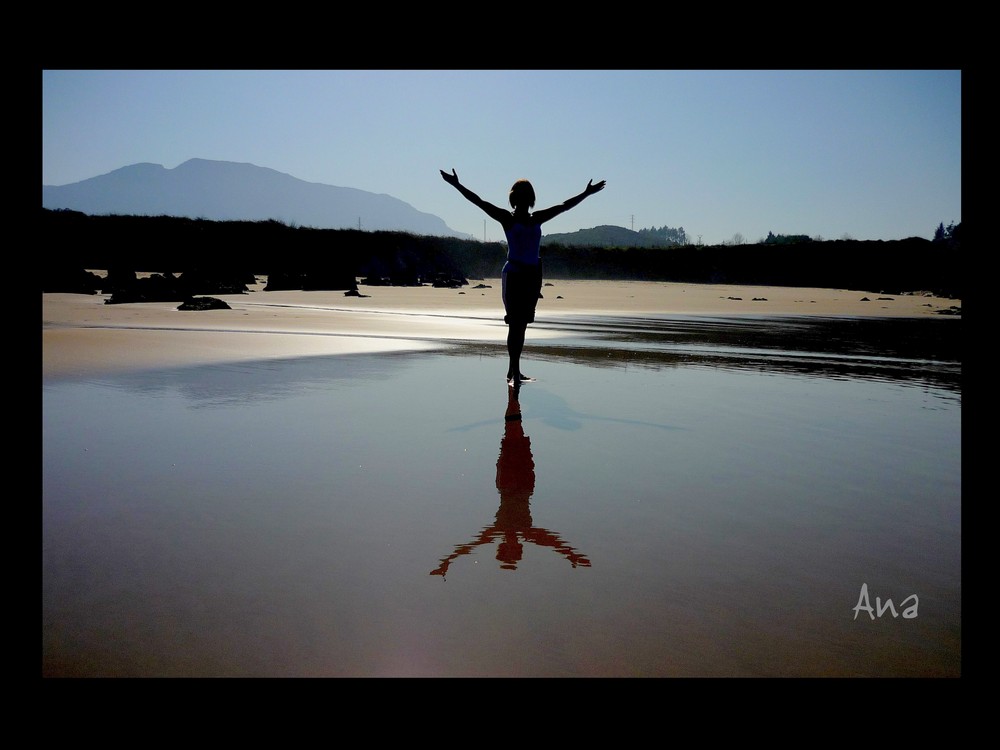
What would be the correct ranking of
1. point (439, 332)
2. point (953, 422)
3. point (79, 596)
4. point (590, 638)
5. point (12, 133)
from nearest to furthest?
point (12, 133) < point (590, 638) < point (79, 596) < point (953, 422) < point (439, 332)

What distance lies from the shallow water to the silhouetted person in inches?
40.1

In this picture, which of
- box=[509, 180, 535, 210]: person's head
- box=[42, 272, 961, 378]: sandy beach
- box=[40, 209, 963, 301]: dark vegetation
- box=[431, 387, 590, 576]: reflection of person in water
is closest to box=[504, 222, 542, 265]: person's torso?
box=[509, 180, 535, 210]: person's head

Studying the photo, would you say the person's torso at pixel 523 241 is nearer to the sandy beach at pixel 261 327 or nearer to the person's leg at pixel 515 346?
the person's leg at pixel 515 346

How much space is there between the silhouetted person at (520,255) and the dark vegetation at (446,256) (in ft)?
89.4

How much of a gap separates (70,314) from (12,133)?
1489 cm

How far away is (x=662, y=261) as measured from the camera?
49.0 metres

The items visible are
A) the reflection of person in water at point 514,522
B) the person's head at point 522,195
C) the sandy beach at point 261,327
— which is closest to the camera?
the reflection of person in water at point 514,522

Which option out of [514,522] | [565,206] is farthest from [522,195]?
[514,522]

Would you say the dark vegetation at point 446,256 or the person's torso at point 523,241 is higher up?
the dark vegetation at point 446,256

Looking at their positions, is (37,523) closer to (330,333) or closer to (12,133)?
(12,133)

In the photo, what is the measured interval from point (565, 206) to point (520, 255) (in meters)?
0.61

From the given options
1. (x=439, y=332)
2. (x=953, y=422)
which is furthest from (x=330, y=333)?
(x=953, y=422)

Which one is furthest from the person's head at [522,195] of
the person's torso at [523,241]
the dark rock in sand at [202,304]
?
the dark rock in sand at [202,304]

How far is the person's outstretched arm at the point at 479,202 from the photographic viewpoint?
657 centimetres
